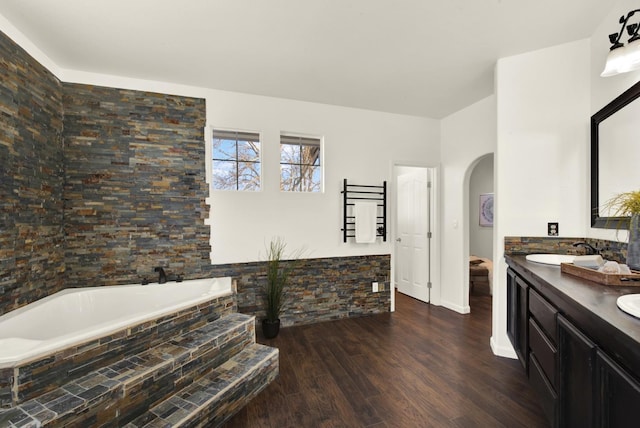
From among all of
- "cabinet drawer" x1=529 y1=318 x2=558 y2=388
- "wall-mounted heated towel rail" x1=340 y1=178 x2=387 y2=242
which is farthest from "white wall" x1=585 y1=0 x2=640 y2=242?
"wall-mounted heated towel rail" x1=340 y1=178 x2=387 y2=242

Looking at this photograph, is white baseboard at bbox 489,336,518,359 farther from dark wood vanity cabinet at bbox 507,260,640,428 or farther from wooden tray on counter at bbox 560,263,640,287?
wooden tray on counter at bbox 560,263,640,287

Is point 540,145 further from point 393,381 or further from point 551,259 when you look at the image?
point 393,381

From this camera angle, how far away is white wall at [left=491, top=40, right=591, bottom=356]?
7.41ft

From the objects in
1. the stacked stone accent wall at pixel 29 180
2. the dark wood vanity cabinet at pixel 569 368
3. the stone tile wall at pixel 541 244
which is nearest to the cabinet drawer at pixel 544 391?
the dark wood vanity cabinet at pixel 569 368

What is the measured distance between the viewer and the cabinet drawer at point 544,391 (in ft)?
4.49

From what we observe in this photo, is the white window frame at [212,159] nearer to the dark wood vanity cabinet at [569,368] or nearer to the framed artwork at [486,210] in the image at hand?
the dark wood vanity cabinet at [569,368]

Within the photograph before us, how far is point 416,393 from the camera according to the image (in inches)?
78.8

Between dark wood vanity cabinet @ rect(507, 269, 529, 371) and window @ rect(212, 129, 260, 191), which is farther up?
window @ rect(212, 129, 260, 191)

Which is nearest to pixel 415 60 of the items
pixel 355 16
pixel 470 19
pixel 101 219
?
pixel 470 19

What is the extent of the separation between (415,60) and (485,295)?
11.6ft

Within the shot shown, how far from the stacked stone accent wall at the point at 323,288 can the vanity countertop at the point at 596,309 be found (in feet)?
6.38

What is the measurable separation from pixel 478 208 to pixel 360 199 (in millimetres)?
3173

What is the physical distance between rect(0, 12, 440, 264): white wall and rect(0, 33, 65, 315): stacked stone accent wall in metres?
0.49

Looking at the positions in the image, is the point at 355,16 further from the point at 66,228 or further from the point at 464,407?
the point at 66,228
